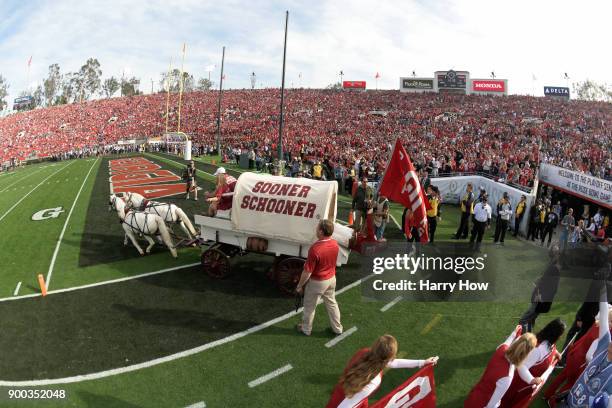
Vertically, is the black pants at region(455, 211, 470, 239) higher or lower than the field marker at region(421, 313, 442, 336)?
higher

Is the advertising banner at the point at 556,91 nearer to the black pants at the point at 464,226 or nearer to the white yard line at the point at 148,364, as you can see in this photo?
the black pants at the point at 464,226

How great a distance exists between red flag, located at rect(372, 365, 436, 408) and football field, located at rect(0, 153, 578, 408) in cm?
160

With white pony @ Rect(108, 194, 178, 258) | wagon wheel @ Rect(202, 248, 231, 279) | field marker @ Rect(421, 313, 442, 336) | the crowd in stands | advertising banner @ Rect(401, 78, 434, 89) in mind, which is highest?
advertising banner @ Rect(401, 78, 434, 89)

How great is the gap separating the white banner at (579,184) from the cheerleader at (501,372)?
16432 millimetres

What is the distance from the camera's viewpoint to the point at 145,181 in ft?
84.0

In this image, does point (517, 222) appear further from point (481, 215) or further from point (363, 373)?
point (363, 373)

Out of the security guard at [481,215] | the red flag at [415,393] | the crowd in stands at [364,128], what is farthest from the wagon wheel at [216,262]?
the crowd in stands at [364,128]

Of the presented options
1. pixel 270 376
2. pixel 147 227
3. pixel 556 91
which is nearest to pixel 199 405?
pixel 270 376

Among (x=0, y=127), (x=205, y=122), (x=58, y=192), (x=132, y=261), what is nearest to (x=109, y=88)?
(x=0, y=127)

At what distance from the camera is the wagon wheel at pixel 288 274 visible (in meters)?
9.64

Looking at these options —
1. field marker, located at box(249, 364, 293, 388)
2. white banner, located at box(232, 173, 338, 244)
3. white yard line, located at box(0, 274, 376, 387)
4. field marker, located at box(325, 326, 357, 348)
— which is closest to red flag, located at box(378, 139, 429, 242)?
white banner, located at box(232, 173, 338, 244)

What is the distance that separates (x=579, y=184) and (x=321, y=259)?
722 inches

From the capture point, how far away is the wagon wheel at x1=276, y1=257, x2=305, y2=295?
964cm

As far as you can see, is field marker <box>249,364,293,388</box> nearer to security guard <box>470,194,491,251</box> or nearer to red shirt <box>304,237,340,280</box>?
red shirt <box>304,237,340,280</box>
